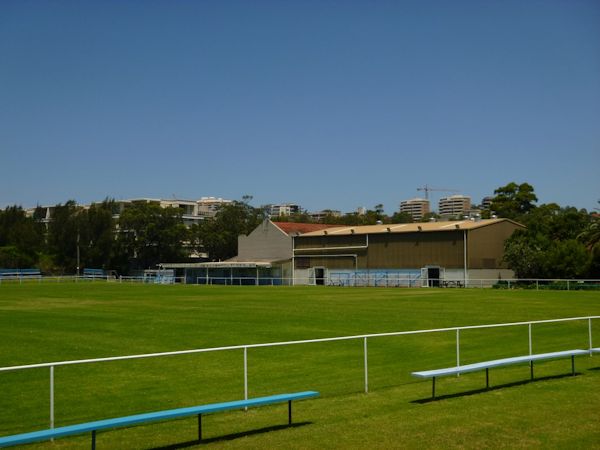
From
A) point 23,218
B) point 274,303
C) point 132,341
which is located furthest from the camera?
point 23,218

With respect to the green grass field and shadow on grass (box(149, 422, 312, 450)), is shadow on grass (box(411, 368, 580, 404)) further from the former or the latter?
shadow on grass (box(149, 422, 312, 450))

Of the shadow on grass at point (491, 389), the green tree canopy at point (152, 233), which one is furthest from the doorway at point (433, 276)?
the green tree canopy at point (152, 233)

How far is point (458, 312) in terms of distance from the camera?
35469 millimetres

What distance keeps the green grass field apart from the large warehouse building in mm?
39176

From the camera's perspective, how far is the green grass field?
11.1 meters

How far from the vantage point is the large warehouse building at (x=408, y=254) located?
237 ft

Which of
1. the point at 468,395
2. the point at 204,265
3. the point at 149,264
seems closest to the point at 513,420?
the point at 468,395

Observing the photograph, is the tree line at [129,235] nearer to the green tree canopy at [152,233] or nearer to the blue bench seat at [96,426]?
the green tree canopy at [152,233]

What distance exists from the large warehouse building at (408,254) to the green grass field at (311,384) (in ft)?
129

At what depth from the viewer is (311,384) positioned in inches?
631

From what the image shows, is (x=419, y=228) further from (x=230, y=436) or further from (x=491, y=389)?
(x=230, y=436)

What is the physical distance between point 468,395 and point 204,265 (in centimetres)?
8160

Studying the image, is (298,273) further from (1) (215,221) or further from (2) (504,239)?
(1) (215,221)

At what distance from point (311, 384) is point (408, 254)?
62.2 metres
